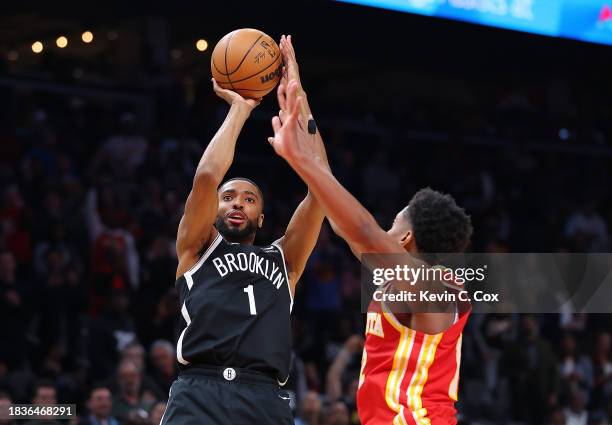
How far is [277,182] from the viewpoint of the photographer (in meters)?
13.5

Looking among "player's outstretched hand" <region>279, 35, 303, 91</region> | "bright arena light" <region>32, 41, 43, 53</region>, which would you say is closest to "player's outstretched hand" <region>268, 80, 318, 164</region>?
"player's outstretched hand" <region>279, 35, 303, 91</region>

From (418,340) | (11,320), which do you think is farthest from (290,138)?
(11,320)

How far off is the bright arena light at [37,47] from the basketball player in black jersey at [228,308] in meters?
11.8

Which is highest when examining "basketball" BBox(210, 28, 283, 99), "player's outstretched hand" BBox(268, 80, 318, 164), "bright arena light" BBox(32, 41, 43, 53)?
"bright arena light" BBox(32, 41, 43, 53)

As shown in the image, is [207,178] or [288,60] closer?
[207,178]

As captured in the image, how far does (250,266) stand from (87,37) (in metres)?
12.1

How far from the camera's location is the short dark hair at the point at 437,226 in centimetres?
449

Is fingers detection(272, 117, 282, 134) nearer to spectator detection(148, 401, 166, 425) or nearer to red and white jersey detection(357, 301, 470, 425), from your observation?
red and white jersey detection(357, 301, 470, 425)

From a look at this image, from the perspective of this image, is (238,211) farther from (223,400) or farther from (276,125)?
(276,125)

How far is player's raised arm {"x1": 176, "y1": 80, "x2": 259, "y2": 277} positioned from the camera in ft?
15.7

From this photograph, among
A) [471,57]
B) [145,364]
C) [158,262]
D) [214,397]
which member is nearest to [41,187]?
[158,262]

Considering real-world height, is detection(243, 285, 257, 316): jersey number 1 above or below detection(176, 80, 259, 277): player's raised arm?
below

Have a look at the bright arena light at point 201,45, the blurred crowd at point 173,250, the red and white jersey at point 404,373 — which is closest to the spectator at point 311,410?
the blurred crowd at point 173,250

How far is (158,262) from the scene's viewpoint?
10219 mm
